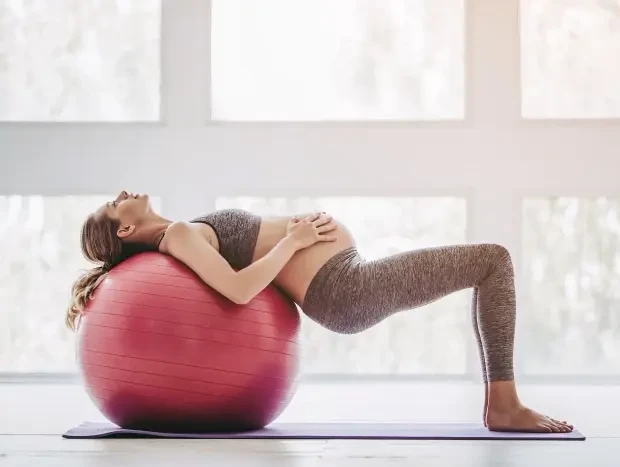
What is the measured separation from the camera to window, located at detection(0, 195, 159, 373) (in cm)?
426

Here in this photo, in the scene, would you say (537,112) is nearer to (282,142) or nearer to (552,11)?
(552,11)

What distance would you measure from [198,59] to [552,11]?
70.0 inches

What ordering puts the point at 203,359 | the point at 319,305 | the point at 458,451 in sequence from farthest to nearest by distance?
the point at 319,305, the point at 203,359, the point at 458,451

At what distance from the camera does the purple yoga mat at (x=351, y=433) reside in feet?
7.20

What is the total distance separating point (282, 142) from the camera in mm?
4195

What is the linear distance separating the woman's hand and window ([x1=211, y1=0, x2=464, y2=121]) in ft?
6.20

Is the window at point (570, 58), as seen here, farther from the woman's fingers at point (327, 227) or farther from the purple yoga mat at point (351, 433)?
the purple yoga mat at point (351, 433)

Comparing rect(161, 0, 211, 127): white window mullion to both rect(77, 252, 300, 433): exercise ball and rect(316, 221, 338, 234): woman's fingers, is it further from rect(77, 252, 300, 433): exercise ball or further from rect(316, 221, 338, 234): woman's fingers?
rect(77, 252, 300, 433): exercise ball

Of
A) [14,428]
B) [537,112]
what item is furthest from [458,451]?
[537,112]

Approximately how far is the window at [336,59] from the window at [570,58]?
1.14 feet

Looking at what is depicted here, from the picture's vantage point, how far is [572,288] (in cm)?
423

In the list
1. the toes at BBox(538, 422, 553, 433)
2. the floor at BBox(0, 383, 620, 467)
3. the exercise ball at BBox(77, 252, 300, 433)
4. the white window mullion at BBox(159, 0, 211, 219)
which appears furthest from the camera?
the white window mullion at BBox(159, 0, 211, 219)

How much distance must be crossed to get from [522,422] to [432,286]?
431 mm

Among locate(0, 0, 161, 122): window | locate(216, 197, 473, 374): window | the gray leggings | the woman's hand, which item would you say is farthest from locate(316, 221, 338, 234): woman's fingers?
locate(0, 0, 161, 122): window
